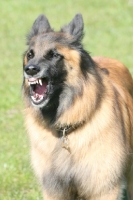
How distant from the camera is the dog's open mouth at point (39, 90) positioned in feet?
17.8

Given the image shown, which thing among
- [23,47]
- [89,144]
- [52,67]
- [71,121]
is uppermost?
[52,67]

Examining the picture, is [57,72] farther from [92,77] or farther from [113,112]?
[113,112]

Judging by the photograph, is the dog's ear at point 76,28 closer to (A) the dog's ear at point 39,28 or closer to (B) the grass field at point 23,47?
(A) the dog's ear at point 39,28

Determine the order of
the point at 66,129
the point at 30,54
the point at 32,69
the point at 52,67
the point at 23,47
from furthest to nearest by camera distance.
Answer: the point at 23,47 → the point at 66,129 → the point at 30,54 → the point at 52,67 → the point at 32,69

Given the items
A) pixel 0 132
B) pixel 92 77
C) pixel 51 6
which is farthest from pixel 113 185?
pixel 51 6

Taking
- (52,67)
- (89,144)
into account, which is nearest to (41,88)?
(52,67)

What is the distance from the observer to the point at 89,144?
562cm

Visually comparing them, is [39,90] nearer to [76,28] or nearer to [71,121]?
[71,121]

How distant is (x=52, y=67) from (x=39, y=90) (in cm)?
26

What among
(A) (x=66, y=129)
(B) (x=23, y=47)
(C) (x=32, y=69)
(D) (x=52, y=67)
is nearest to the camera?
(C) (x=32, y=69)

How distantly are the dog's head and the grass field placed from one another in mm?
1648

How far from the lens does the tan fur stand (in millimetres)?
5602

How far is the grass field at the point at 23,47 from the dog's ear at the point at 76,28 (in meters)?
1.35

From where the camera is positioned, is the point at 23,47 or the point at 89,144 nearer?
the point at 89,144
